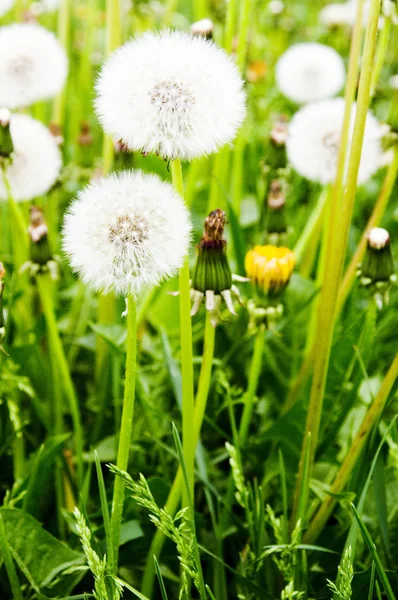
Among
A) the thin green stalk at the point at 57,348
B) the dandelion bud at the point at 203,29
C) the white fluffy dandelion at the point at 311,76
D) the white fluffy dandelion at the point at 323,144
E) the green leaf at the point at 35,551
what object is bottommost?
the green leaf at the point at 35,551

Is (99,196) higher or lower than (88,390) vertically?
higher

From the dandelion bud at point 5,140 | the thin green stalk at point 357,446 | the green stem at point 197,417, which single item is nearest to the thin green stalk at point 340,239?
the thin green stalk at point 357,446

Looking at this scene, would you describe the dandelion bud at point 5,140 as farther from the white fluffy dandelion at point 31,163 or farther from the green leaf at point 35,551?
the green leaf at point 35,551

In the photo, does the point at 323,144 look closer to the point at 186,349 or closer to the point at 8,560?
the point at 186,349

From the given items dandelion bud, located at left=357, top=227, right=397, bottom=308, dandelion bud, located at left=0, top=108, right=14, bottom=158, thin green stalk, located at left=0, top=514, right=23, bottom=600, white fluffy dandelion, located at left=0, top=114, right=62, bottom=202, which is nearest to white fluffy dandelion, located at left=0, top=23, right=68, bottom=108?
white fluffy dandelion, located at left=0, top=114, right=62, bottom=202

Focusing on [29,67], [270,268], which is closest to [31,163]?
[29,67]

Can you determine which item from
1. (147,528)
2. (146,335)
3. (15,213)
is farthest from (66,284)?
(147,528)

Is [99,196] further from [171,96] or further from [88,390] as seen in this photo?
[88,390]
